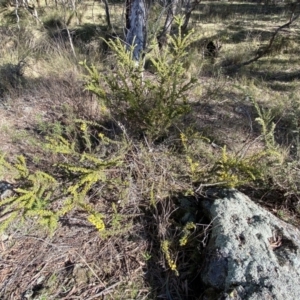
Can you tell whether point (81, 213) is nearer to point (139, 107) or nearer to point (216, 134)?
point (139, 107)

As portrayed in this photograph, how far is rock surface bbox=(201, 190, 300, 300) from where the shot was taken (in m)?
1.30

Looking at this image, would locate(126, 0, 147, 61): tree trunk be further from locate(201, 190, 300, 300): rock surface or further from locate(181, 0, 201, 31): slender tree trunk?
locate(201, 190, 300, 300): rock surface

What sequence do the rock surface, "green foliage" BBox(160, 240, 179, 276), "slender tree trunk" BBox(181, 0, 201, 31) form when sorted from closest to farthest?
the rock surface, "green foliage" BBox(160, 240, 179, 276), "slender tree trunk" BBox(181, 0, 201, 31)

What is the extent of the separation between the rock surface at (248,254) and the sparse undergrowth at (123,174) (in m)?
0.13

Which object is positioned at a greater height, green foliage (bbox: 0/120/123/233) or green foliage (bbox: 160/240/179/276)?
green foliage (bbox: 0/120/123/233)

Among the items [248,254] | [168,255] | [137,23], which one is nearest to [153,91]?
[168,255]

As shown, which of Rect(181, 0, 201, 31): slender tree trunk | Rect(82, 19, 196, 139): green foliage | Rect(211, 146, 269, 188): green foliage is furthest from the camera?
Rect(181, 0, 201, 31): slender tree trunk

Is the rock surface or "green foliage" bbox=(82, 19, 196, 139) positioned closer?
the rock surface

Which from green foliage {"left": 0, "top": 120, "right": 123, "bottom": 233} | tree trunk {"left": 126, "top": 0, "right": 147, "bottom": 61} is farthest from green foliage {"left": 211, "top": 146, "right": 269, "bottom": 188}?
tree trunk {"left": 126, "top": 0, "right": 147, "bottom": 61}

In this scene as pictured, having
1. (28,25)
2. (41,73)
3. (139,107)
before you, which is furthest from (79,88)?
(28,25)

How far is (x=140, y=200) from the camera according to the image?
196 cm

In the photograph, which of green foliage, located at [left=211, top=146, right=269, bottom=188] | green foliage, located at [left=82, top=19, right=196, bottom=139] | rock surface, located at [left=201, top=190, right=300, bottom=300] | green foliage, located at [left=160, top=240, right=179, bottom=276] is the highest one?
green foliage, located at [left=82, top=19, right=196, bottom=139]

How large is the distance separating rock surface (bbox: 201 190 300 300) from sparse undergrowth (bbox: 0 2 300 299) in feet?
0.41

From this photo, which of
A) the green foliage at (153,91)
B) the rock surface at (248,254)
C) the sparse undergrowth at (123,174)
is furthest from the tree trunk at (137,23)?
the rock surface at (248,254)
